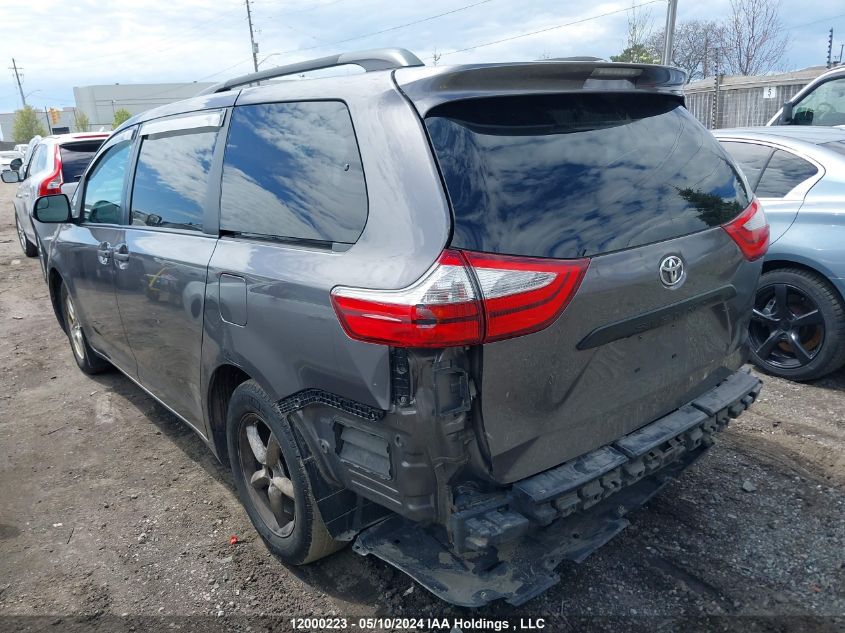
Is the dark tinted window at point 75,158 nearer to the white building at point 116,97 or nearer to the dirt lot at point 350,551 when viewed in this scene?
the dirt lot at point 350,551

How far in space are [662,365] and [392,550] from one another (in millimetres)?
1181

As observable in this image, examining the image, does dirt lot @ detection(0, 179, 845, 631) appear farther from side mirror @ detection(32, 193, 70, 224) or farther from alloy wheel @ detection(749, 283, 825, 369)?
side mirror @ detection(32, 193, 70, 224)

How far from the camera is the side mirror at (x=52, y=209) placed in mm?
4406

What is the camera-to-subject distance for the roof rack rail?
2.40m

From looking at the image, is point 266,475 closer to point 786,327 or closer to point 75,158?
point 786,327

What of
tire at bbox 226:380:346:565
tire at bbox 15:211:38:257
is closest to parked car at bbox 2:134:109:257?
tire at bbox 15:211:38:257

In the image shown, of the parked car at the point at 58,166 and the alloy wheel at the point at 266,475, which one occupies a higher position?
the parked car at the point at 58,166

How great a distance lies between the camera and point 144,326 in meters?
3.58

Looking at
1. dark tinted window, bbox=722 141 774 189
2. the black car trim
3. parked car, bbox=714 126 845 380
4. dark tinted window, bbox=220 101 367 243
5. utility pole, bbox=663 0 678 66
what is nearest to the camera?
the black car trim

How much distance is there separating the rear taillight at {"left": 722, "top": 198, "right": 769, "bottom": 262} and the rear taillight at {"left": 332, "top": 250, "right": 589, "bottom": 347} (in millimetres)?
1044

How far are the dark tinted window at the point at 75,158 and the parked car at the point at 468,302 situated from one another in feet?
24.3

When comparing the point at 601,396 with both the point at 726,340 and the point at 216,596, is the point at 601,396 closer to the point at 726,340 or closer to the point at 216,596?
the point at 726,340

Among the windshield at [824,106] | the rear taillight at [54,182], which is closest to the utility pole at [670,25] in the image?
the windshield at [824,106]

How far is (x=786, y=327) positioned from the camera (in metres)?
4.57
